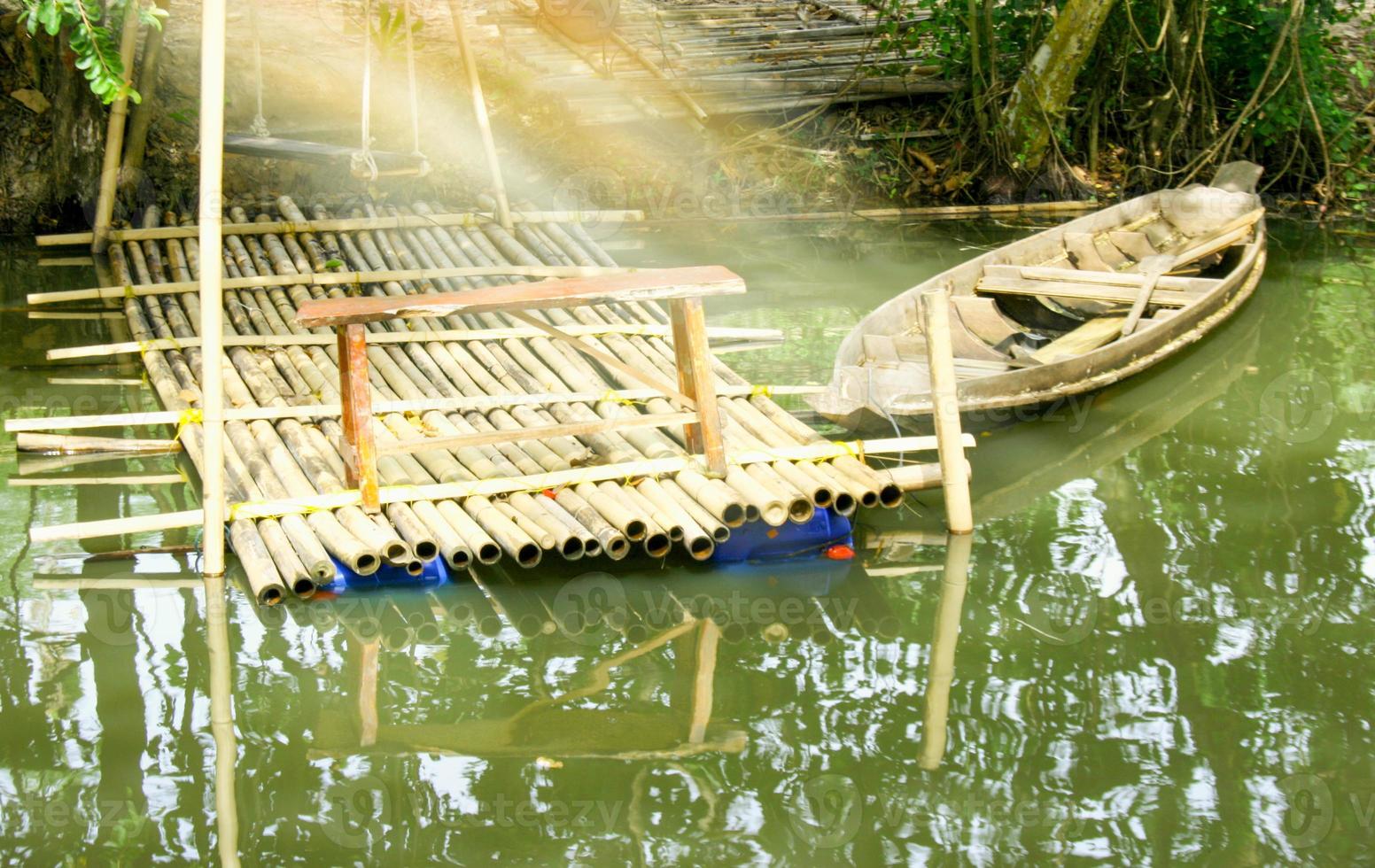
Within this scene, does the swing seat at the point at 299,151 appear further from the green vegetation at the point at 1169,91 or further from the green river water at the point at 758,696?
the green vegetation at the point at 1169,91

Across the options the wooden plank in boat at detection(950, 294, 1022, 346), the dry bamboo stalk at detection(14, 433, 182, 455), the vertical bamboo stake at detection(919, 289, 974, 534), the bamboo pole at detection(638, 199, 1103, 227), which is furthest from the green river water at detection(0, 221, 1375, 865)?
the bamboo pole at detection(638, 199, 1103, 227)

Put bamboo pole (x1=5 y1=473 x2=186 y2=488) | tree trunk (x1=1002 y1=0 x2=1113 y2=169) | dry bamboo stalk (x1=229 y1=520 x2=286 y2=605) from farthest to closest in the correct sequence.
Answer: tree trunk (x1=1002 y1=0 x2=1113 y2=169) < bamboo pole (x1=5 y1=473 x2=186 y2=488) < dry bamboo stalk (x1=229 y1=520 x2=286 y2=605)

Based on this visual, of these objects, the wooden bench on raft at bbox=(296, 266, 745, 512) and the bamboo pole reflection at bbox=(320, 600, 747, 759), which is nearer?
the bamboo pole reflection at bbox=(320, 600, 747, 759)

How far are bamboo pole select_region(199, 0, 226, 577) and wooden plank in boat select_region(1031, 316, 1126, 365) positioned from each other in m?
4.16

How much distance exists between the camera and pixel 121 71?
4.95 meters

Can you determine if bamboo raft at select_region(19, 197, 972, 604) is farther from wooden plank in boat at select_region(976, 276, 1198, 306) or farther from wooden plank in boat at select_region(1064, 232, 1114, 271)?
wooden plank in boat at select_region(1064, 232, 1114, 271)

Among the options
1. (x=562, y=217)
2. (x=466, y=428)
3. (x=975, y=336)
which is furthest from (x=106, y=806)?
(x=562, y=217)

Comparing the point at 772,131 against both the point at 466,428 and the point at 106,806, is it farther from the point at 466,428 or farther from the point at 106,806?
the point at 106,806

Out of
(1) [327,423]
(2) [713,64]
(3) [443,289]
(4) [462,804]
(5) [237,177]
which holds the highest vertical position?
(2) [713,64]

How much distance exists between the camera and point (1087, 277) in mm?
7707

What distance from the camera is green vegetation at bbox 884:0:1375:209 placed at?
36.1 feet

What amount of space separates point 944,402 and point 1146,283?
9.32 ft

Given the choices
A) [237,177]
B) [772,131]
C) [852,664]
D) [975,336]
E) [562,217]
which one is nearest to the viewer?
[852,664]

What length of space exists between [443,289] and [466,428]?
1914 mm
